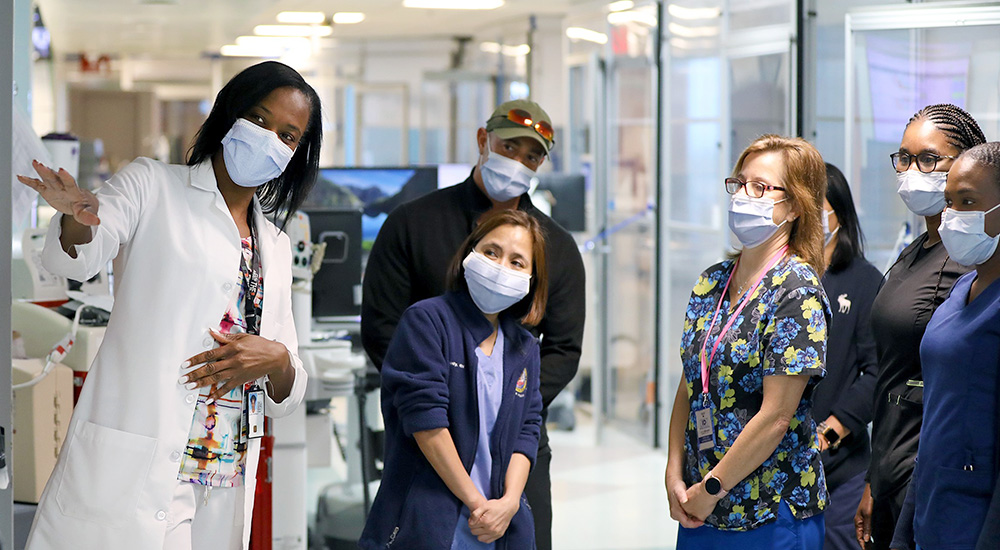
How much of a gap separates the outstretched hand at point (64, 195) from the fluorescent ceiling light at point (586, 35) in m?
5.32

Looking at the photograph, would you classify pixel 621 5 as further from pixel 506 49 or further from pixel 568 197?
pixel 506 49

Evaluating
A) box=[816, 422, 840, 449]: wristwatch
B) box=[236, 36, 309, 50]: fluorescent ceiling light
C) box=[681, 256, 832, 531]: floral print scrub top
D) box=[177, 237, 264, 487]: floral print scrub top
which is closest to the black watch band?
box=[816, 422, 840, 449]: wristwatch

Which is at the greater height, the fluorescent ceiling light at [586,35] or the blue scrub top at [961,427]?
the fluorescent ceiling light at [586,35]

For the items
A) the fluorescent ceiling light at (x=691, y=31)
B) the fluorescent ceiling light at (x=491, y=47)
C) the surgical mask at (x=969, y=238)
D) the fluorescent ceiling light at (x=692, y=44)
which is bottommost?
the surgical mask at (x=969, y=238)

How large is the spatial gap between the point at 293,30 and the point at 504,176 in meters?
9.03

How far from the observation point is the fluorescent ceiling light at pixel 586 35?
6629mm

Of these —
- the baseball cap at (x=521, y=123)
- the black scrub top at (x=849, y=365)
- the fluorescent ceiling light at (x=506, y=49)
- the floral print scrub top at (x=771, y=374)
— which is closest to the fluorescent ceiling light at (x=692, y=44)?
the black scrub top at (x=849, y=365)

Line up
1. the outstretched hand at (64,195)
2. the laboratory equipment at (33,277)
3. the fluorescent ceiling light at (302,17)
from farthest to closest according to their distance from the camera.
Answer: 1. the fluorescent ceiling light at (302,17)
2. the laboratory equipment at (33,277)
3. the outstretched hand at (64,195)

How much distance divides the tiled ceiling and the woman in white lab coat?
20.7ft

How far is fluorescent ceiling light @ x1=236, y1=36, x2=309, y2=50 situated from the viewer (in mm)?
11630

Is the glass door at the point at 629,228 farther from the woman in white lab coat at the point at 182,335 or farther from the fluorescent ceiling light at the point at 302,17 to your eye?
the woman in white lab coat at the point at 182,335

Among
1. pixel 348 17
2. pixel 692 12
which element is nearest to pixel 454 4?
pixel 348 17

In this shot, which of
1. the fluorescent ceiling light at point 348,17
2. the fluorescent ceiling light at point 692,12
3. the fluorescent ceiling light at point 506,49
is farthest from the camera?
the fluorescent ceiling light at point 506,49

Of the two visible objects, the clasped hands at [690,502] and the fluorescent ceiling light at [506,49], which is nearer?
the clasped hands at [690,502]
